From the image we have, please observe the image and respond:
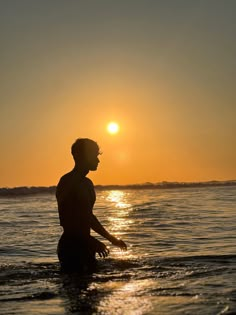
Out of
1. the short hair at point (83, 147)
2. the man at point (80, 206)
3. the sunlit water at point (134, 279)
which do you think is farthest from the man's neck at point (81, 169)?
the sunlit water at point (134, 279)

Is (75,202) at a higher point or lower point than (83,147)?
lower

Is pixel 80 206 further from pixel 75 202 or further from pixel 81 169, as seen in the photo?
pixel 81 169

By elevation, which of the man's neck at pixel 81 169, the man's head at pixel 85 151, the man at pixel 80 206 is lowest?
the man at pixel 80 206

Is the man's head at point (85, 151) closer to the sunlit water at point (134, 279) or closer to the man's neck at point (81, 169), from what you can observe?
the man's neck at point (81, 169)

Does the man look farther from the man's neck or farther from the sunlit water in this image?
the sunlit water

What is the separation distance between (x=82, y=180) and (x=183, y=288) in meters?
1.95

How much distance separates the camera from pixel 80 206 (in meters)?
7.57

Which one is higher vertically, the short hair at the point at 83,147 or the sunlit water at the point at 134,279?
the short hair at the point at 83,147

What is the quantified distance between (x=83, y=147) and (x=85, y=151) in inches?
2.4

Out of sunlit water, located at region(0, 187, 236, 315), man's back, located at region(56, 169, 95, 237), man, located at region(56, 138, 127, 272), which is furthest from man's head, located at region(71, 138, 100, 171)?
sunlit water, located at region(0, 187, 236, 315)

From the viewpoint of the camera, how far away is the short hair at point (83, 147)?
758 cm

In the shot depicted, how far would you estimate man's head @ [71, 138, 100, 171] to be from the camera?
7586 mm

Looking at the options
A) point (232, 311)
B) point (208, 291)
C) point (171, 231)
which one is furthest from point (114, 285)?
point (171, 231)

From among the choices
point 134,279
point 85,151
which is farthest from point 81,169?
point 134,279
